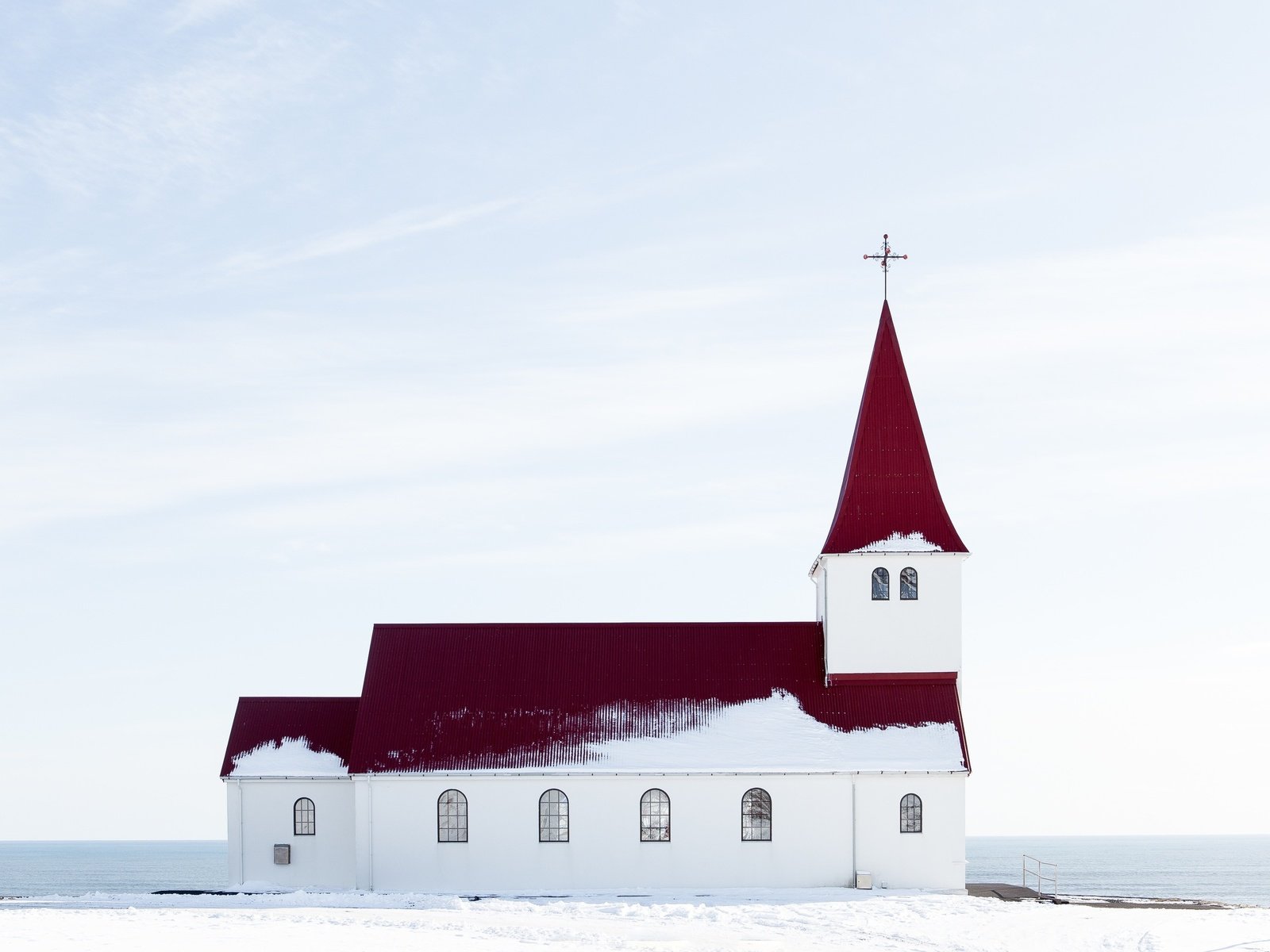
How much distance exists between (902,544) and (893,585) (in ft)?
3.91

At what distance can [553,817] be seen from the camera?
4222 cm

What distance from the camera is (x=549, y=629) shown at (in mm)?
46656

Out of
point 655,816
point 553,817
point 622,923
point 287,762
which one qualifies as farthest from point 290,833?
point 622,923

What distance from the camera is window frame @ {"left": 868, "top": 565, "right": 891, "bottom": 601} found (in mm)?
44312

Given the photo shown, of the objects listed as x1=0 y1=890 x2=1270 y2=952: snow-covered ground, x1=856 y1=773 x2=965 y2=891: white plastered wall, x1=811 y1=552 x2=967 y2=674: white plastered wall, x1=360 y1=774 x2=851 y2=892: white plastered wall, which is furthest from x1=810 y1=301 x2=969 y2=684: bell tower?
x1=0 y1=890 x2=1270 y2=952: snow-covered ground

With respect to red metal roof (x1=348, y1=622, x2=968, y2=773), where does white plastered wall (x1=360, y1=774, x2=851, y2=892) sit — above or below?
below

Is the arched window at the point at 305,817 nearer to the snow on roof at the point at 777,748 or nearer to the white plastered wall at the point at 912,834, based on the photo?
the snow on roof at the point at 777,748

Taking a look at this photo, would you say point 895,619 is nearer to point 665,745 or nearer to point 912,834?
point 912,834

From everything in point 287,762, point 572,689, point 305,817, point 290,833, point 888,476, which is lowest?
point 290,833

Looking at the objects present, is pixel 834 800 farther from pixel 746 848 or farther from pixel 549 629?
pixel 549 629

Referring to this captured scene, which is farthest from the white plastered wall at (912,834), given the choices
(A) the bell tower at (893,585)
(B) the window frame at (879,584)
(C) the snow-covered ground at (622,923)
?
(B) the window frame at (879,584)

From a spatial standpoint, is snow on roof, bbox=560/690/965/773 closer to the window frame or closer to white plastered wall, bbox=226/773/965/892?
white plastered wall, bbox=226/773/965/892

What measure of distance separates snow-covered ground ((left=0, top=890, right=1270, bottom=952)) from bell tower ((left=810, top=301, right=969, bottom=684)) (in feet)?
21.8

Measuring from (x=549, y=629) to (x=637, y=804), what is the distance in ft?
22.2
